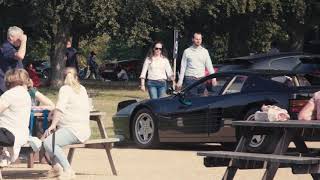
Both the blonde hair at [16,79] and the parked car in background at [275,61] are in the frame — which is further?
the parked car in background at [275,61]

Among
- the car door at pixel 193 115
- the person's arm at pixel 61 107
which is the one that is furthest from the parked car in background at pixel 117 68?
the person's arm at pixel 61 107

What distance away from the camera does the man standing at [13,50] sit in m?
12.8

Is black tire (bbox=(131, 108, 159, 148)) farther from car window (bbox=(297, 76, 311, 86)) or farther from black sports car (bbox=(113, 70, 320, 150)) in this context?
car window (bbox=(297, 76, 311, 86))

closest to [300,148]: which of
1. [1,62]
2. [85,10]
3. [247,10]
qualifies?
[1,62]

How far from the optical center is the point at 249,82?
591 inches

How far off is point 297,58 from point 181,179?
33.8 ft

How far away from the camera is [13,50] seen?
1290cm

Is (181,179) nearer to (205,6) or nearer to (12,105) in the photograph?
(12,105)

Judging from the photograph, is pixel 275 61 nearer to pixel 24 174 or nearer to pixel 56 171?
pixel 24 174

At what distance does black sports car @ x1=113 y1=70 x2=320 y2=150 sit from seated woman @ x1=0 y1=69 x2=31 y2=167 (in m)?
4.12

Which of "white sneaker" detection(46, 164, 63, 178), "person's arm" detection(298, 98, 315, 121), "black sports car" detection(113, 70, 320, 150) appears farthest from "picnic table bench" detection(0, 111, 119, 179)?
"person's arm" detection(298, 98, 315, 121)

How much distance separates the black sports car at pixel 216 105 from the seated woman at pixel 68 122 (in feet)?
10.7

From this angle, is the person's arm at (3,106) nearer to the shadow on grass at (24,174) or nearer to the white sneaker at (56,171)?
the white sneaker at (56,171)

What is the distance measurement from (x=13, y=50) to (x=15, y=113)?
2100 mm
